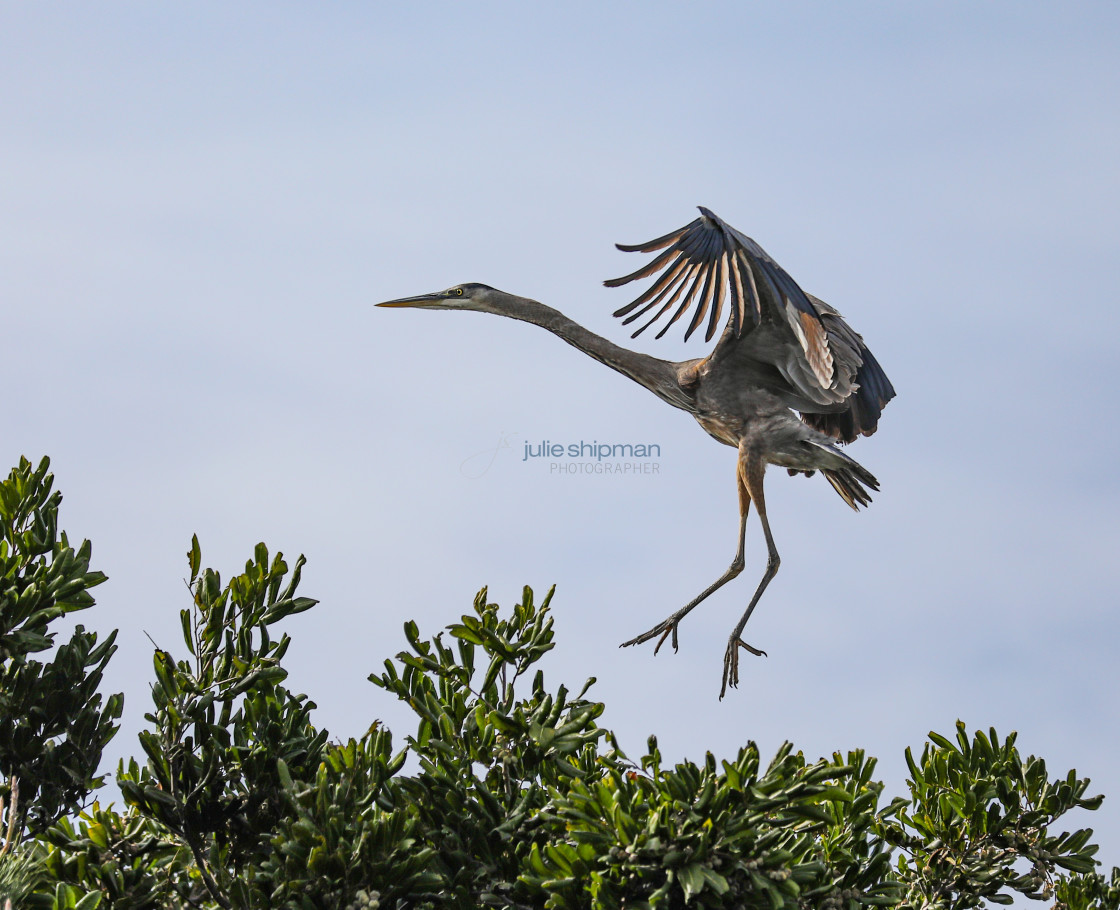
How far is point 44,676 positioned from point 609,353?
168 inches

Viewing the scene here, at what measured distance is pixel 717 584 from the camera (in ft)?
26.7

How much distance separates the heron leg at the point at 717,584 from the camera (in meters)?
7.78

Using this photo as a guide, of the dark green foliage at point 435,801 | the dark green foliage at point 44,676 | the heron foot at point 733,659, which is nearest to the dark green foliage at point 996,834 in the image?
the dark green foliage at point 435,801

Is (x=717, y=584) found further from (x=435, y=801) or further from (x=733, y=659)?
(x=435, y=801)

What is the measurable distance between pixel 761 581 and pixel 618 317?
6.41ft

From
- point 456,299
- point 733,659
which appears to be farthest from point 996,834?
point 456,299

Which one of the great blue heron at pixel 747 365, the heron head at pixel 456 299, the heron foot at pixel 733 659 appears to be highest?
the heron head at pixel 456 299

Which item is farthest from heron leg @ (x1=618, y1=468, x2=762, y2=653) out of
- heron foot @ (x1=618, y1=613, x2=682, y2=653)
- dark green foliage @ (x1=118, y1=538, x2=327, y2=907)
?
dark green foliage @ (x1=118, y1=538, x2=327, y2=907)

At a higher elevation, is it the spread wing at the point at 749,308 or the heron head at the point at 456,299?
the heron head at the point at 456,299

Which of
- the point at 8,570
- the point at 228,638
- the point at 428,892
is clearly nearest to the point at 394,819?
the point at 428,892

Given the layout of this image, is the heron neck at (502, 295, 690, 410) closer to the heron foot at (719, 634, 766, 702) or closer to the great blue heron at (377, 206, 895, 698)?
the great blue heron at (377, 206, 895, 698)

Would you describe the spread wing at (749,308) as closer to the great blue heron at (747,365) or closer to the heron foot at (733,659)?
the great blue heron at (747,365)

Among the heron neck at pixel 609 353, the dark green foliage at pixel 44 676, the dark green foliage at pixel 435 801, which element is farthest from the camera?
the heron neck at pixel 609 353

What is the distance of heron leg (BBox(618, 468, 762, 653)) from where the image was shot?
25.5 ft
